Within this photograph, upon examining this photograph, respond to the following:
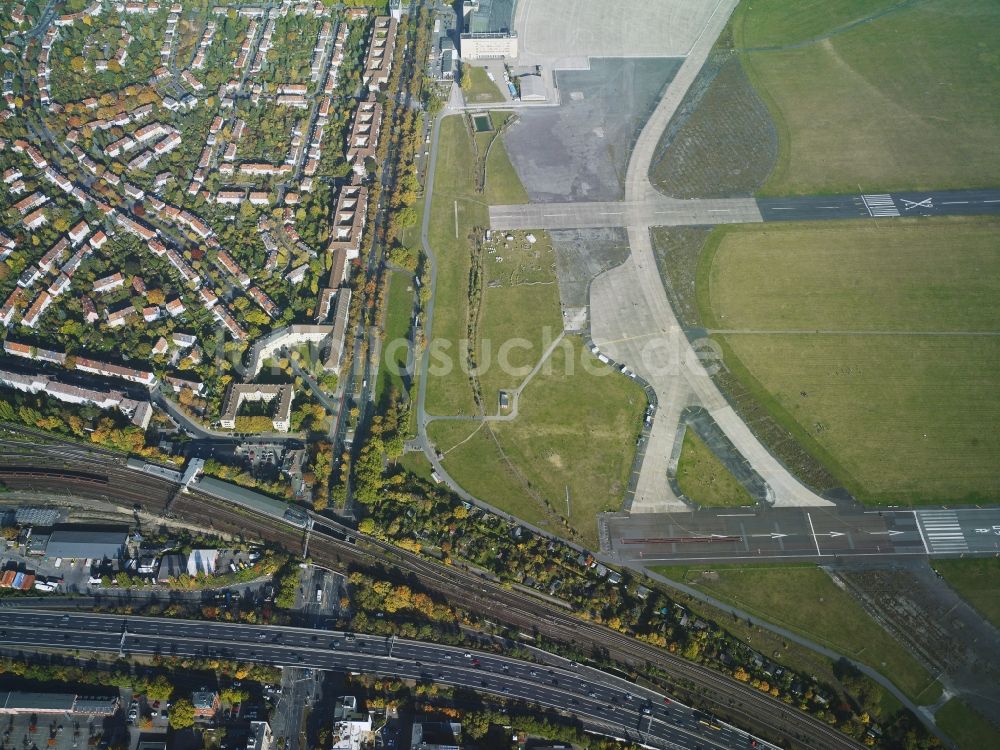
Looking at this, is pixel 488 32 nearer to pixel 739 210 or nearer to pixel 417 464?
pixel 739 210

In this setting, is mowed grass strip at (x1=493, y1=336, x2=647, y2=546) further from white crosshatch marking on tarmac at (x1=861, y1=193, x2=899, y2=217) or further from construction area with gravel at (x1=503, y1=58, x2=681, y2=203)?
white crosshatch marking on tarmac at (x1=861, y1=193, x2=899, y2=217)

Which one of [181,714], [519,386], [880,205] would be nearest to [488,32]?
[519,386]

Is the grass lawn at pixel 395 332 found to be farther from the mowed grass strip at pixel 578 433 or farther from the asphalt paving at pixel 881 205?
the asphalt paving at pixel 881 205

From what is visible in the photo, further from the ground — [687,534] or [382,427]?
[382,427]

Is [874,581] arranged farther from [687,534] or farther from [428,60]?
[428,60]

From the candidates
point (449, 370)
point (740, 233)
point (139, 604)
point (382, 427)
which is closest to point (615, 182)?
point (740, 233)

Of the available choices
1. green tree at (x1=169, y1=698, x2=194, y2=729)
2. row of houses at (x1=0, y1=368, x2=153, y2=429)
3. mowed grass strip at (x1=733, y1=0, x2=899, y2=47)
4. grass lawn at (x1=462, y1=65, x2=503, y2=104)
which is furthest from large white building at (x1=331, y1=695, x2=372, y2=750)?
mowed grass strip at (x1=733, y1=0, x2=899, y2=47)
